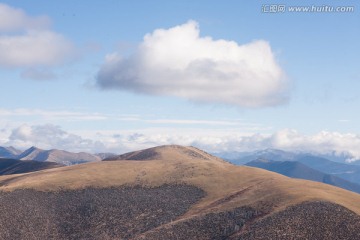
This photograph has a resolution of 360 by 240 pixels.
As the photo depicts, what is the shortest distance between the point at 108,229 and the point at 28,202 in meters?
26.5

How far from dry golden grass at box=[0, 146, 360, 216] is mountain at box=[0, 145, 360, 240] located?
0.88ft

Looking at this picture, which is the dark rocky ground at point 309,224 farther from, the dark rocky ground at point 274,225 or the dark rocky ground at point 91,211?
the dark rocky ground at point 91,211

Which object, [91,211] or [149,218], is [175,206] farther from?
[91,211]

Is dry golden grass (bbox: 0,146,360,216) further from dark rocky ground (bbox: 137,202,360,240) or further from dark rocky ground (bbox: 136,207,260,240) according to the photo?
dark rocky ground (bbox: 137,202,360,240)

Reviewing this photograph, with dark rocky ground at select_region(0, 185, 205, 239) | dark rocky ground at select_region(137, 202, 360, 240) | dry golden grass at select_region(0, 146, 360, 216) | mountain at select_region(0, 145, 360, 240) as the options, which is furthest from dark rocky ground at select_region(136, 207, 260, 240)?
dark rocky ground at select_region(0, 185, 205, 239)

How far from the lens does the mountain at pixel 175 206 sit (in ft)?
286

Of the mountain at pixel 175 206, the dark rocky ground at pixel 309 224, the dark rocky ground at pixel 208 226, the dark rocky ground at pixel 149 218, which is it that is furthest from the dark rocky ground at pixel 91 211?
the dark rocky ground at pixel 309 224

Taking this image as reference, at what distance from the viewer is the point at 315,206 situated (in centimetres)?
9106

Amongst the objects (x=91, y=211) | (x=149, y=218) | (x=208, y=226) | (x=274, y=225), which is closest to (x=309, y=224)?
(x=274, y=225)

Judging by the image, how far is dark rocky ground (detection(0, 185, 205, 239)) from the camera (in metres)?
107

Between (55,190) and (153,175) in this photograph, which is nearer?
(55,190)

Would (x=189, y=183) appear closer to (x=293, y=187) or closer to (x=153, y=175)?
(x=153, y=175)

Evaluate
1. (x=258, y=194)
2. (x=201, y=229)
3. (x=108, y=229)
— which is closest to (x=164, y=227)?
(x=201, y=229)

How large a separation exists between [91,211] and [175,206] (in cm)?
2320
